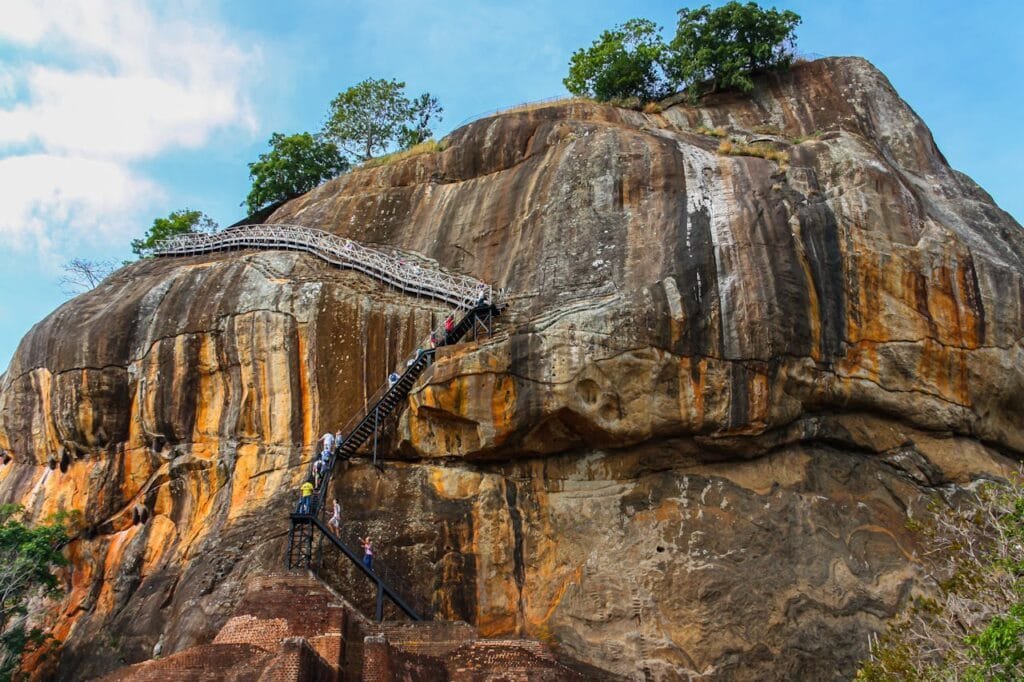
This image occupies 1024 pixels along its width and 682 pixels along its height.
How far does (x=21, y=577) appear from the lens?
71.3 feet

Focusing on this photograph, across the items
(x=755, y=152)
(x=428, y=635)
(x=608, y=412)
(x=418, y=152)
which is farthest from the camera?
(x=418, y=152)

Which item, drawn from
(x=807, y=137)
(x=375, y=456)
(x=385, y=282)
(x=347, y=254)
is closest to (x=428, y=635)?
(x=375, y=456)

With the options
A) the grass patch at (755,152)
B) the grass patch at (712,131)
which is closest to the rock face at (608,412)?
the grass patch at (755,152)

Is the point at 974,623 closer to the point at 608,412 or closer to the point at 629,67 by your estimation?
the point at 608,412

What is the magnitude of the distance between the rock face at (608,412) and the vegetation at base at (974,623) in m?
3.33

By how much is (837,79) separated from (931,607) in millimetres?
19060

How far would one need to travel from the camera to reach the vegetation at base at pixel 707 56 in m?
31.3

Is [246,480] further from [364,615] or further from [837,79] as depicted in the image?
[837,79]

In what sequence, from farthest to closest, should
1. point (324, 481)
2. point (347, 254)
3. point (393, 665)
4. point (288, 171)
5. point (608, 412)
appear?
point (288, 171), point (347, 254), point (608, 412), point (324, 481), point (393, 665)

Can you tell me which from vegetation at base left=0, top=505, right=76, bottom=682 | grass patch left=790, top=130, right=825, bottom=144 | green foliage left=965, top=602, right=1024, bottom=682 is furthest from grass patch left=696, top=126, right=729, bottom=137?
vegetation at base left=0, top=505, right=76, bottom=682

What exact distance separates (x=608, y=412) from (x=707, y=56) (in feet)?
51.8

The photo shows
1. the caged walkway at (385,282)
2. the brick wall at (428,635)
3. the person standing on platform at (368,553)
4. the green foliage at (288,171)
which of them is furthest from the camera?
the green foliage at (288,171)

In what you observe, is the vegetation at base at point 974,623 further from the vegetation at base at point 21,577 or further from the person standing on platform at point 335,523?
the vegetation at base at point 21,577

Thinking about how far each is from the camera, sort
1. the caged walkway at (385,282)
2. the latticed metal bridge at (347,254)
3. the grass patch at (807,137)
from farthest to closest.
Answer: the grass patch at (807,137) < the latticed metal bridge at (347,254) < the caged walkway at (385,282)
